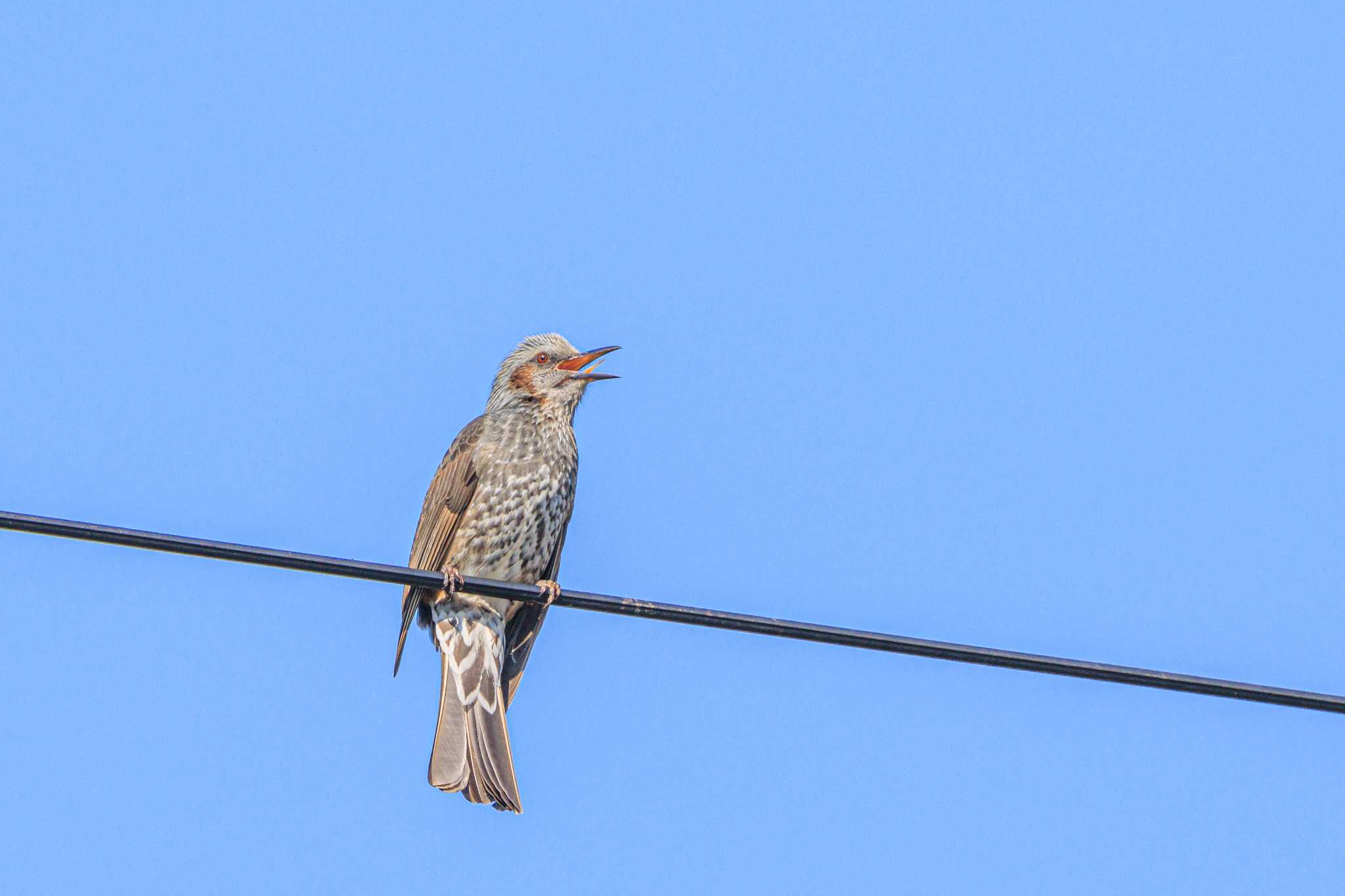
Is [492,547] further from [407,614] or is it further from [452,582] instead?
[452,582]

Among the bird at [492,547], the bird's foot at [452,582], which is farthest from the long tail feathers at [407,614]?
the bird's foot at [452,582]

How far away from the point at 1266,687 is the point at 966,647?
0.83 metres

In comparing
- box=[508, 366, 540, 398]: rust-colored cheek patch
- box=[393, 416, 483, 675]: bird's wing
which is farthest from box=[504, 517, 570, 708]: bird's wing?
box=[508, 366, 540, 398]: rust-colored cheek patch

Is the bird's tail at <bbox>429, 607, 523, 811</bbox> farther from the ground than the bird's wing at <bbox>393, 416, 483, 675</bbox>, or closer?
closer

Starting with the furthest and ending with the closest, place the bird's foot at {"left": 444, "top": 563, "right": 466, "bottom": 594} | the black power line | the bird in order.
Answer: the bird, the bird's foot at {"left": 444, "top": 563, "right": 466, "bottom": 594}, the black power line

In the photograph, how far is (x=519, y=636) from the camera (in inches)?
331

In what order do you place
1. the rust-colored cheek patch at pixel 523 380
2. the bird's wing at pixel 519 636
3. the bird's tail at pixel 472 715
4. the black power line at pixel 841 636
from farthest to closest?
the rust-colored cheek patch at pixel 523 380, the bird's wing at pixel 519 636, the bird's tail at pixel 472 715, the black power line at pixel 841 636

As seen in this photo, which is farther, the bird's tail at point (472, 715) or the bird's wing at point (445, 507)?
the bird's wing at point (445, 507)

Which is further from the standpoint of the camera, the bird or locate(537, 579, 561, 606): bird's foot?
the bird

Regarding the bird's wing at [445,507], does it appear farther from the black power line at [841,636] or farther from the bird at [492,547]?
the black power line at [841,636]

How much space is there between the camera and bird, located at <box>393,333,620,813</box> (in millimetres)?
7984

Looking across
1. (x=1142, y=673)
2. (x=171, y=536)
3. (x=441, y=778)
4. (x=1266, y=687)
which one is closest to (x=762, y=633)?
(x=1142, y=673)

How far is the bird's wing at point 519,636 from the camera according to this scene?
8.34 metres

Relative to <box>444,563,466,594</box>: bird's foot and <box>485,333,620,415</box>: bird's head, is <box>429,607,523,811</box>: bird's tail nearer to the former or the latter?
<box>485,333,620,415</box>: bird's head
